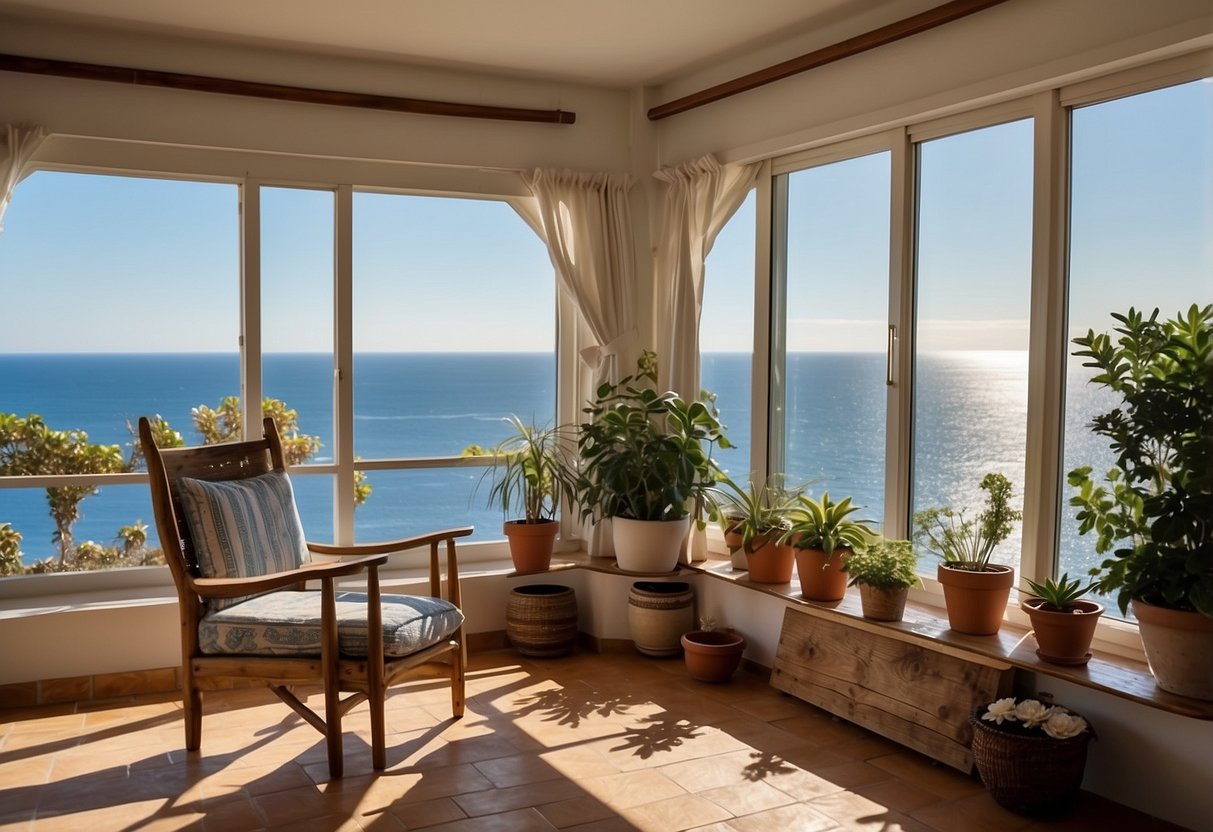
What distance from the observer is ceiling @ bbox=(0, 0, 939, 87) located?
3836 mm

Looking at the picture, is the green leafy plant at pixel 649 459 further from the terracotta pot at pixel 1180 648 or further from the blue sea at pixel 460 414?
the terracotta pot at pixel 1180 648

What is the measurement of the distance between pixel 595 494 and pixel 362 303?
1.34 m

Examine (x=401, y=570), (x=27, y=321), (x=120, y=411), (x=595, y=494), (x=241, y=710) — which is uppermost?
(x=27, y=321)

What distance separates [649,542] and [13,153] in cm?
288

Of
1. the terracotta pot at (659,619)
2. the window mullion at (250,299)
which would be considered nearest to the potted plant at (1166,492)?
the terracotta pot at (659,619)

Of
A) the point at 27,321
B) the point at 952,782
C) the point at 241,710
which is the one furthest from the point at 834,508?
the point at 27,321

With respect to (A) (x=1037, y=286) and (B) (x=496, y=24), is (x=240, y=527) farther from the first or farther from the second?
(A) (x=1037, y=286)

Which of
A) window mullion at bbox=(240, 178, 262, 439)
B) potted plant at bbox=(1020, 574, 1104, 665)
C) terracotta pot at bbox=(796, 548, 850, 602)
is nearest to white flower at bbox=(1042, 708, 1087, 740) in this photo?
potted plant at bbox=(1020, 574, 1104, 665)

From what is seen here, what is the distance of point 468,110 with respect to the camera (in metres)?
4.66

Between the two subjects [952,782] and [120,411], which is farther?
[120,411]

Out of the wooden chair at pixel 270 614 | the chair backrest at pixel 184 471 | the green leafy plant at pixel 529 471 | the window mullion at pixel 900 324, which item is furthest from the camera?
the green leafy plant at pixel 529 471

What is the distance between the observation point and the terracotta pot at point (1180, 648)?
2729mm

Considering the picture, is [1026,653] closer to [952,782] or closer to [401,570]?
[952,782]

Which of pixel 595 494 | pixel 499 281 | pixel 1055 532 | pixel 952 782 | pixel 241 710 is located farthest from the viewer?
pixel 499 281
